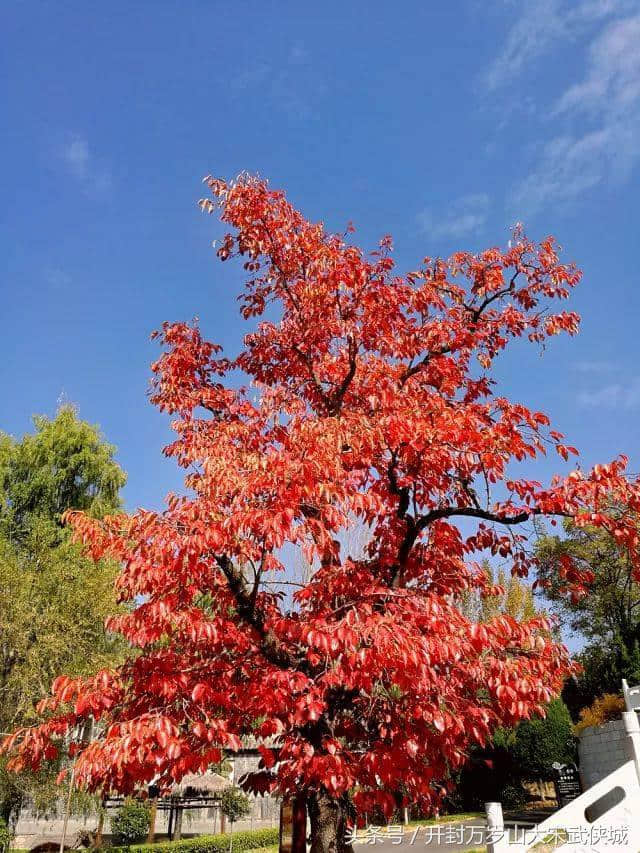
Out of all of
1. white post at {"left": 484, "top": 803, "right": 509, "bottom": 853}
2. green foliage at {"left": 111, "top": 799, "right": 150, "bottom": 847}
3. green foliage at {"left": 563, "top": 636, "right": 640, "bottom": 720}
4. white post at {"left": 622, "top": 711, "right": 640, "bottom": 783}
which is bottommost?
green foliage at {"left": 111, "top": 799, "right": 150, "bottom": 847}

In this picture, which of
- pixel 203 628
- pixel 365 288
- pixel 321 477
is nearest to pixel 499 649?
pixel 321 477

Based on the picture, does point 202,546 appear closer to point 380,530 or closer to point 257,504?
point 257,504

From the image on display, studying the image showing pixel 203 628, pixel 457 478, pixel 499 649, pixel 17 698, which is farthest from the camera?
pixel 17 698

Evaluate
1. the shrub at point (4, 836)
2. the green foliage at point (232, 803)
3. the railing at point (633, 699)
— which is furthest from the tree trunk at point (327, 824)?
the green foliage at point (232, 803)

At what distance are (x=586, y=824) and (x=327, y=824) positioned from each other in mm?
2760

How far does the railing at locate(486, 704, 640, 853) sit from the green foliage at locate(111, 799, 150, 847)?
17.1 metres

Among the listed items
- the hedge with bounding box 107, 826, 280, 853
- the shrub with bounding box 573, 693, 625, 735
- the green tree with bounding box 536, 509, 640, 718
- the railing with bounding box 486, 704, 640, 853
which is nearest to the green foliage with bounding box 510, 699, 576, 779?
the green tree with bounding box 536, 509, 640, 718

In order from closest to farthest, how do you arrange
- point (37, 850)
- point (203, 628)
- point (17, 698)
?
point (203, 628) → point (17, 698) → point (37, 850)

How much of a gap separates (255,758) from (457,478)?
25.4 meters

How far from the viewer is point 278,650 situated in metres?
5.45

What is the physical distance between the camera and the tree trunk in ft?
18.3

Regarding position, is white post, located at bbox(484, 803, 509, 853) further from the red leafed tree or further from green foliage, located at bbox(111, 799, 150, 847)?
green foliage, located at bbox(111, 799, 150, 847)

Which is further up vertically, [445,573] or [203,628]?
[445,573]

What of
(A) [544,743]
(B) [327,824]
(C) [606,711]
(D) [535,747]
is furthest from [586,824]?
(D) [535,747]
